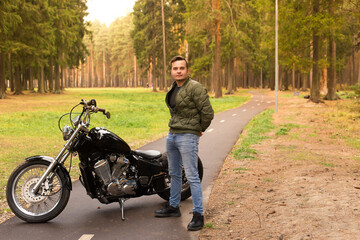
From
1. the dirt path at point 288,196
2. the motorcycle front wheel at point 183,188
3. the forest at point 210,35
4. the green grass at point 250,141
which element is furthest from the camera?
the forest at point 210,35

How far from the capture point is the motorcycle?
543 centimetres

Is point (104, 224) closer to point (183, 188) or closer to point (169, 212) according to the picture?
point (169, 212)

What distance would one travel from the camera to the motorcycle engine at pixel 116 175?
5.54m

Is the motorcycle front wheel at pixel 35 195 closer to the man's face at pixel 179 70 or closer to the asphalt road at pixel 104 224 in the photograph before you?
the asphalt road at pixel 104 224

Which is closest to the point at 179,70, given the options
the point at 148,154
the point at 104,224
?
the point at 148,154

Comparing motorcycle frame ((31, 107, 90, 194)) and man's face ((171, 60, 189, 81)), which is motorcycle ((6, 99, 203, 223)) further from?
man's face ((171, 60, 189, 81))

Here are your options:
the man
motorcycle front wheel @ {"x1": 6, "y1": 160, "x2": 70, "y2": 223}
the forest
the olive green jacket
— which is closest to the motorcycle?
motorcycle front wheel @ {"x1": 6, "y1": 160, "x2": 70, "y2": 223}

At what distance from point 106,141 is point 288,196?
9.66 ft

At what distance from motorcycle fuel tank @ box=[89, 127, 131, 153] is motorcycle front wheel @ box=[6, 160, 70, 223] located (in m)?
0.68

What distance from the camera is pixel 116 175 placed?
5668 millimetres

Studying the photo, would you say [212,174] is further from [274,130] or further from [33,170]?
[274,130]

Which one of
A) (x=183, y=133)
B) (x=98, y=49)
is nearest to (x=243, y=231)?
(x=183, y=133)

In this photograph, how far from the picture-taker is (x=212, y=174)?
324 inches

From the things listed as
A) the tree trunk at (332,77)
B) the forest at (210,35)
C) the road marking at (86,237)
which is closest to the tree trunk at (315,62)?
the forest at (210,35)
